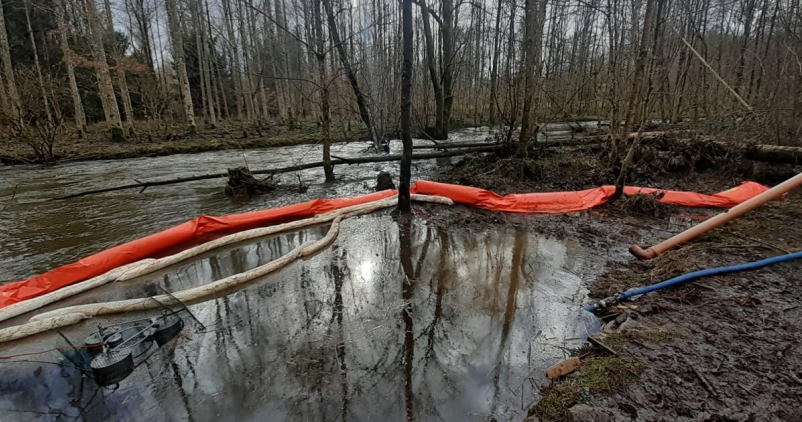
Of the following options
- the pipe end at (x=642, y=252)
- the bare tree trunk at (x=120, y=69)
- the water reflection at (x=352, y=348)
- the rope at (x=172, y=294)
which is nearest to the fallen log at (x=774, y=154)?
the pipe end at (x=642, y=252)

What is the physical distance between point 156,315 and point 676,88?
14.0 meters

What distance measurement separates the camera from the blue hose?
124 inches

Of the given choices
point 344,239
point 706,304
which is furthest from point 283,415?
point 706,304

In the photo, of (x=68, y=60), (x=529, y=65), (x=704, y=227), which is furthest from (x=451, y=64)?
(x=68, y=60)

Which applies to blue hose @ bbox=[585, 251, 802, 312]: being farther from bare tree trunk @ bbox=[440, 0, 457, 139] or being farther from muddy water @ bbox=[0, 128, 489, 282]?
bare tree trunk @ bbox=[440, 0, 457, 139]

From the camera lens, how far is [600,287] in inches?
137

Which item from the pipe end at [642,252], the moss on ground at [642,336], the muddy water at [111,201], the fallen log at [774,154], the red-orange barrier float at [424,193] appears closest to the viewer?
the moss on ground at [642,336]

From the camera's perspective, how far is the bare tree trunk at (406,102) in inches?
192

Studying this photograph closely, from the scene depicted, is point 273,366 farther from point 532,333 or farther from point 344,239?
point 344,239

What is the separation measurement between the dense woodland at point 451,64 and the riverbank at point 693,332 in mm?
2269

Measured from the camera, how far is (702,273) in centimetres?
324

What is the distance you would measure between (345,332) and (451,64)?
1409 centimetres

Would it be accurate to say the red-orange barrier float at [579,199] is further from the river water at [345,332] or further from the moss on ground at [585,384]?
the moss on ground at [585,384]

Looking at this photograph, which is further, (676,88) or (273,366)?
(676,88)
